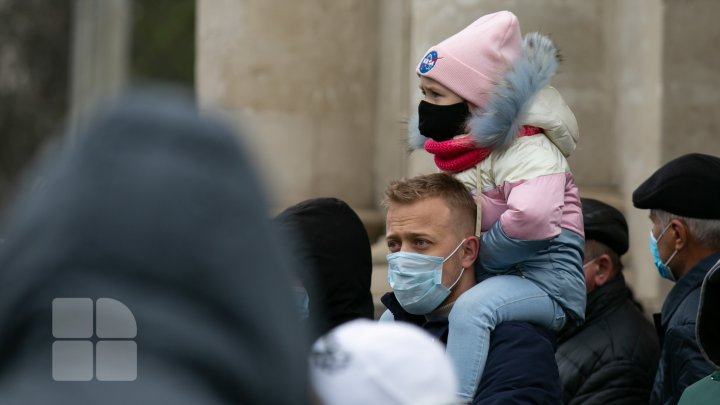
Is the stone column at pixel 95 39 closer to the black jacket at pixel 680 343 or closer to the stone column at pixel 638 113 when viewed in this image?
the stone column at pixel 638 113

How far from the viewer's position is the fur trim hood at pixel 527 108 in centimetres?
356

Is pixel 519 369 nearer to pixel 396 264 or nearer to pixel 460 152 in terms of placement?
pixel 396 264

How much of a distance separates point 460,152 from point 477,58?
0.30 m

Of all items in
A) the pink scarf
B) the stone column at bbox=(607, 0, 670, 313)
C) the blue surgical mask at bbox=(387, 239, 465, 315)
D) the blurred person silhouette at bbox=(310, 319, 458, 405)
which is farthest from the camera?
the stone column at bbox=(607, 0, 670, 313)

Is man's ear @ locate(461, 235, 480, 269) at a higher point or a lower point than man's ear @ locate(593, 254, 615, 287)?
higher

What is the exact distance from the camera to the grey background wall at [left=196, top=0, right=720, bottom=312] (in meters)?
6.11

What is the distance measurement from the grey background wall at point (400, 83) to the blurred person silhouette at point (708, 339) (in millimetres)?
2458

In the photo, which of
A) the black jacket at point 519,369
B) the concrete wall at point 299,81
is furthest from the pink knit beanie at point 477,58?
the concrete wall at point 299,81

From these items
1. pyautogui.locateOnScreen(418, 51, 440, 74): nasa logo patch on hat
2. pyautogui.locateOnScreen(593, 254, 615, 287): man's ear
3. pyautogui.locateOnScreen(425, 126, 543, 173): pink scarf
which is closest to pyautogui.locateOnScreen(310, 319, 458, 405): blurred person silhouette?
pyautogui.locateOnScreen(425, 126, 543, 173): pink scarf

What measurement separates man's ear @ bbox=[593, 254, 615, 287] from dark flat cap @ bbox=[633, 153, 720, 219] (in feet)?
1.38

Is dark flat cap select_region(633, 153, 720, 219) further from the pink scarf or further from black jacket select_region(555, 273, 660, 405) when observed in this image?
the pink scarf

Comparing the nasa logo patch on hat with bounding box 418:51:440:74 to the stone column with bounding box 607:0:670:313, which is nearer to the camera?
the nasa logo patch on hat with bounding box 418:51:440:74

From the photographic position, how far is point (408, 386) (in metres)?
1.75

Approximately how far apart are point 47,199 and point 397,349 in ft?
2.30
